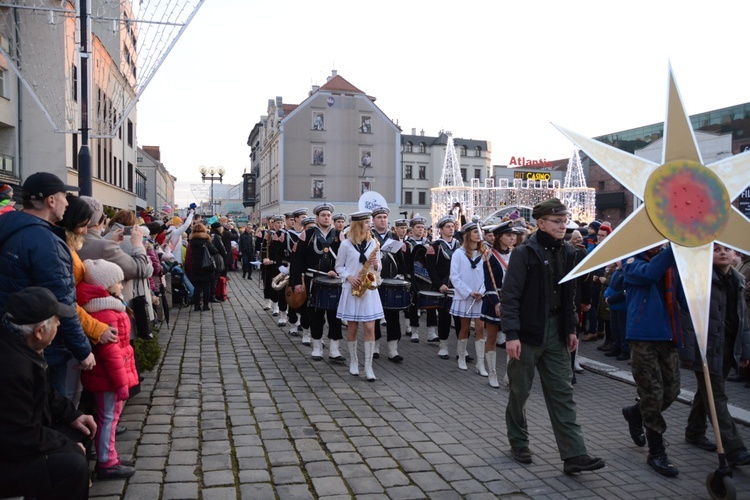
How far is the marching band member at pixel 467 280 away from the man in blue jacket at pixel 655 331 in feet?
9.86

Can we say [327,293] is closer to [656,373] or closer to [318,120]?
[656,373]

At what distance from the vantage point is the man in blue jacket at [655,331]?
16.0ft

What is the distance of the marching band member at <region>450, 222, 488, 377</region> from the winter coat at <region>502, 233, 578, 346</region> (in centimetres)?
305

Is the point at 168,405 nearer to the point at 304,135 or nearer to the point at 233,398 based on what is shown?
the point at 233,398

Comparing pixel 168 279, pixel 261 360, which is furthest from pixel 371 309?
pixel 168 279

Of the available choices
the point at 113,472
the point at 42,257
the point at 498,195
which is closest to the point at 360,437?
the point at 113,472

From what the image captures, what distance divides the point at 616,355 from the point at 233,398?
6316 mm

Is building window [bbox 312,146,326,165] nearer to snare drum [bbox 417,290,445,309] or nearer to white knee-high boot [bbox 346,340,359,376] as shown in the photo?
snare drum [bbox 417,290,445,309]

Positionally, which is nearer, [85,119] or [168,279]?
[85,119]

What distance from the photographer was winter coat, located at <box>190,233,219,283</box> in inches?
516

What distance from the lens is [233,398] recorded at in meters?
6.30

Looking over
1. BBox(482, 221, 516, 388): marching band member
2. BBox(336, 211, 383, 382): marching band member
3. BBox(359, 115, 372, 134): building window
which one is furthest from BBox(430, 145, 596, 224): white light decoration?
BBox(336, 211, 383, 382): marching band member

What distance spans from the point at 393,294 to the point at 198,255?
6276 millimetres

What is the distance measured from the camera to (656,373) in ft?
16.3
